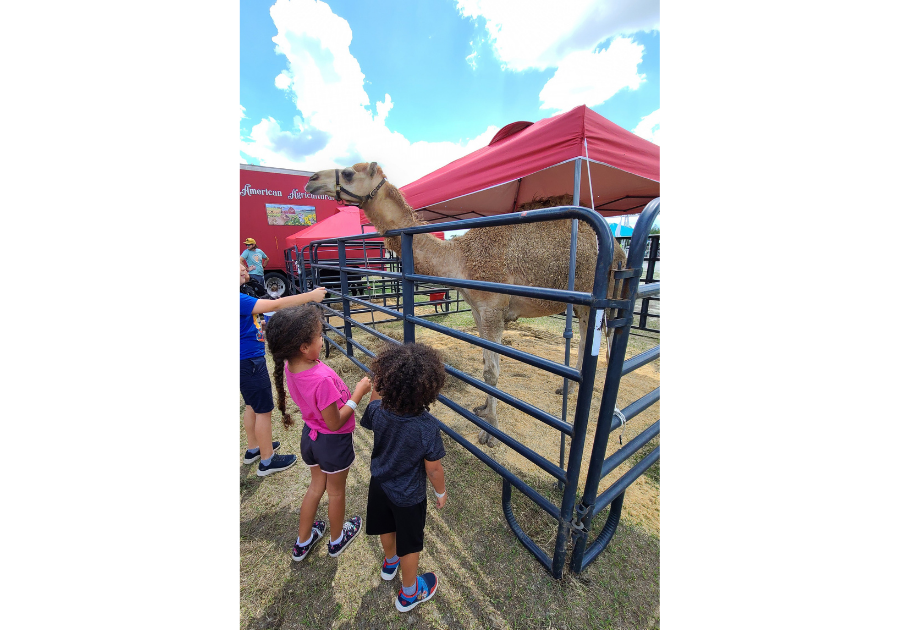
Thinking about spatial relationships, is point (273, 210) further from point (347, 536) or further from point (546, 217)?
point (546, 217)

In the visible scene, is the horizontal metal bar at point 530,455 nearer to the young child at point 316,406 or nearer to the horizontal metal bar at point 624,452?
the horizontal metal bar at point 624,452

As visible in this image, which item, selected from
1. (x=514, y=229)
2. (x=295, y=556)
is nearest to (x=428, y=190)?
(x=514, y=229)

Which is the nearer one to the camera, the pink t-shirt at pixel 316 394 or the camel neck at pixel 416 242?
the pink t-shirt at pixel 316 394

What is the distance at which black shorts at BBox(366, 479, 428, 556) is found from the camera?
1.28 metres

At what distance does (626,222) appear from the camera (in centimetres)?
594

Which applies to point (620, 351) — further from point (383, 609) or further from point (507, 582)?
point (383, 609)

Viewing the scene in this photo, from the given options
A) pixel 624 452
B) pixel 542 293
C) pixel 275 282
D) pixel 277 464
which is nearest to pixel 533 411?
pixel 624 452

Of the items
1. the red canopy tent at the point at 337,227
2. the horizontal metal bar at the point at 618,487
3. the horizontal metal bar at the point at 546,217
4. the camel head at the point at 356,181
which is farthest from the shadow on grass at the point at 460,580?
the red canopy tent at the point at 337,227

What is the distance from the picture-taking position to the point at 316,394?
1.42 meters

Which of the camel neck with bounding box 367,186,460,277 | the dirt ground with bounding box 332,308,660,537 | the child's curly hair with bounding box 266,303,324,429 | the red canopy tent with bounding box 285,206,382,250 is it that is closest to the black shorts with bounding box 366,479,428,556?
the child's curly hair with bounding box 266,303,324,429

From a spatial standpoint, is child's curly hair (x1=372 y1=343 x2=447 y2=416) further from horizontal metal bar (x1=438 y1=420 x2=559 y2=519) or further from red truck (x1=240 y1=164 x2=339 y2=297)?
red truck (x1=240 y1=164 x2=339 y2=297)

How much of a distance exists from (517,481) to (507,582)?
Answer: 1.60ft

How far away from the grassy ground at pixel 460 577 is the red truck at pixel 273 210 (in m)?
8.67

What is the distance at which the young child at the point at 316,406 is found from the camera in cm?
141
